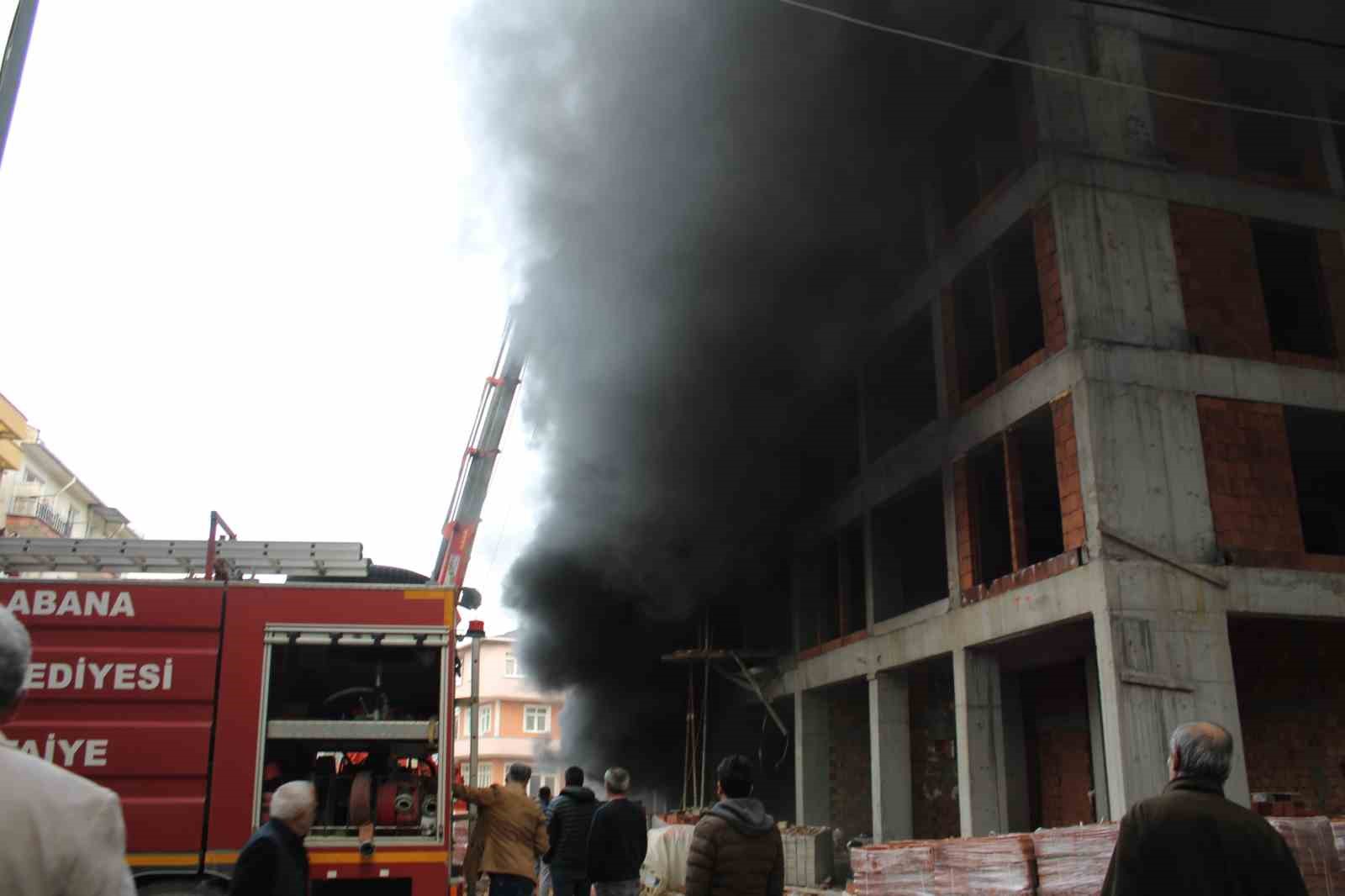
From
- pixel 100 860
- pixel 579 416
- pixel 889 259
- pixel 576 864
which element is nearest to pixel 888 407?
pixel 889 259

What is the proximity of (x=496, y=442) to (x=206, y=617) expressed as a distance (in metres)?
12.0

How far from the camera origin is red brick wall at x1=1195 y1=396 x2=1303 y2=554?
41.3 feet

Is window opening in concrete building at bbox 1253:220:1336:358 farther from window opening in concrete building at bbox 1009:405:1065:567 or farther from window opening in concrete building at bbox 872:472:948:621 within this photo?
window opening in concrete building at bbox 872:472:948:621

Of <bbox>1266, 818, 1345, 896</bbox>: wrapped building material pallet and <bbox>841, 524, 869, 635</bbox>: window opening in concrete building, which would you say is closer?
<bbox>1266, 818, 1345, 896</bbox>: wrapped building material pallet

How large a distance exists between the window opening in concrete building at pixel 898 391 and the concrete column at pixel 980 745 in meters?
4.84

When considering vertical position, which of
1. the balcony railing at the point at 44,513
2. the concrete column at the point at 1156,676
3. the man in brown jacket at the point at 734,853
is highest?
the balcony railing at the point at 44,513

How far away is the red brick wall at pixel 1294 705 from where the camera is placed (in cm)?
1363

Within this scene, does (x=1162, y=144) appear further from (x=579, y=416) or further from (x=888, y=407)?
(x=579, y=416)

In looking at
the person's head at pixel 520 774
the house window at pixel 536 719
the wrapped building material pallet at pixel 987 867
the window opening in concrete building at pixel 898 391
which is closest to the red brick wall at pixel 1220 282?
the window opening in concrete building at pixel 898 391

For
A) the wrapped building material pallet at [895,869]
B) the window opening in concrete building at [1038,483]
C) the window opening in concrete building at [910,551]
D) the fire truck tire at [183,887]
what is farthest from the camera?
the window opening in concrete building at [910,551]

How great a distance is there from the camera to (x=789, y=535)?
22.2 metres

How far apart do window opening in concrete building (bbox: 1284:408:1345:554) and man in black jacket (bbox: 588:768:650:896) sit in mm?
10252

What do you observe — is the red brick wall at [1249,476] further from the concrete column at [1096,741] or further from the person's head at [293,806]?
the person's head at [293,806]

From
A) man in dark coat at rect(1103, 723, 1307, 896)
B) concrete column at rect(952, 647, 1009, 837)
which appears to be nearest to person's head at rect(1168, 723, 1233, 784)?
man in dark coat at rect(1103, 723, 1307, 896)
